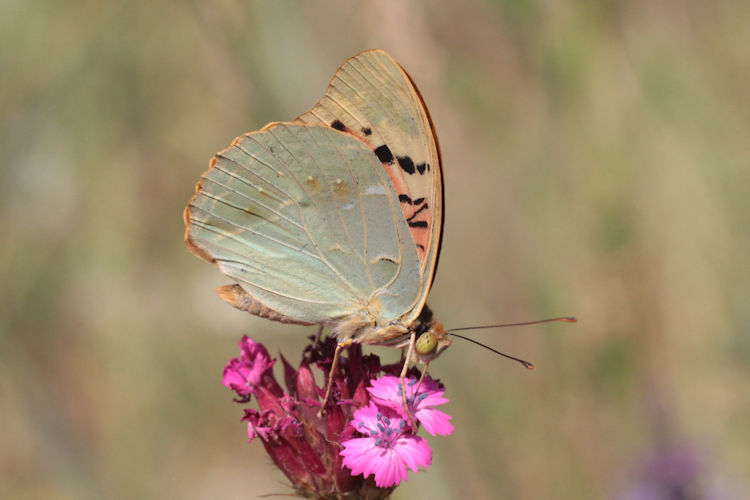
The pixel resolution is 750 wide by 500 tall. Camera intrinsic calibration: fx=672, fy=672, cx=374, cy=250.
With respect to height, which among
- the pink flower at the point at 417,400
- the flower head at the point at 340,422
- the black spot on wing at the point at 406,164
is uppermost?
the black spot on wing at the point at 406,164

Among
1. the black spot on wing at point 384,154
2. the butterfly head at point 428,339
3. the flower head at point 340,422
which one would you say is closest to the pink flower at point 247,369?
the flower head at point 340,422

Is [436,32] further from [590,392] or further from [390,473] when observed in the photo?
[390,473]

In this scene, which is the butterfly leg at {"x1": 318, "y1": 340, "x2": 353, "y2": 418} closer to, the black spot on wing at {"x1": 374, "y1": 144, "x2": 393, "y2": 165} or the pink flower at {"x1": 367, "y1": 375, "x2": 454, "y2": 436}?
the pink flower at {"x1": 367, "y1": 375, "x2": 454, "y2": 436}

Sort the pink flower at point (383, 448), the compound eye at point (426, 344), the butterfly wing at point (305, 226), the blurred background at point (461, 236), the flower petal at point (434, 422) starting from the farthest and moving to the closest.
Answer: the blurred background at point (461, 236), the butterfly wing at point (305, 226), the compound eye at point (426, 344), the flower petal at point (434, 422), the pink flower at point (383, 448)

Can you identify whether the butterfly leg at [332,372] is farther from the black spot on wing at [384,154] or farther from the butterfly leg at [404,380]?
the black spot on wing at [384,154]

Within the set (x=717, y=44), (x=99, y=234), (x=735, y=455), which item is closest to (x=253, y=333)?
(x=99, y=234)

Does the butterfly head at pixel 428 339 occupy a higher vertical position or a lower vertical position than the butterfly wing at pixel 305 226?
lower
